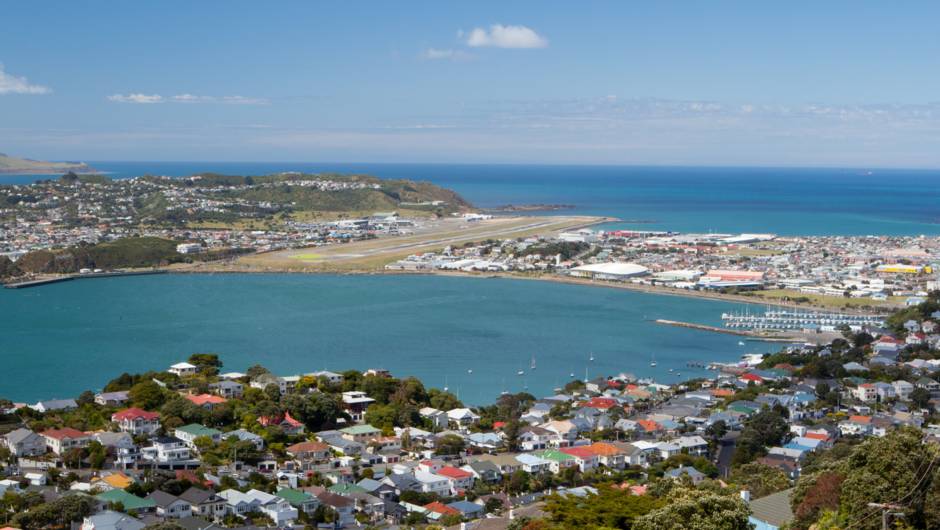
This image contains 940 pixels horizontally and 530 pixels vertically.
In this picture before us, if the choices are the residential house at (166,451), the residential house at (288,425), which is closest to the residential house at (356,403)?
the residential house at (288,425)

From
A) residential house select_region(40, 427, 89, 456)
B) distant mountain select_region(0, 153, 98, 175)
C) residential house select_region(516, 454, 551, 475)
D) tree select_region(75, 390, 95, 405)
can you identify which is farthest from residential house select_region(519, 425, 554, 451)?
distant mountain select_region(0, 153, 98, 175)

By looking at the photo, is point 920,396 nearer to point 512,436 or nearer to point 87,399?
point 512,436

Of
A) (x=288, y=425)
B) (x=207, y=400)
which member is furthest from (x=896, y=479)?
(x=207, y=400)

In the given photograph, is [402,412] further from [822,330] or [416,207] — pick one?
[416,207]

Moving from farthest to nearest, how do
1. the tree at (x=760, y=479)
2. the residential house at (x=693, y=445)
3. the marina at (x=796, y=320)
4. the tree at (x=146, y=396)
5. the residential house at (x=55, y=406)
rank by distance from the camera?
1. the marina at (x=796, y=320)
2. the tree at (x=146, y=396)
3. the residential house at (x=55, y=406)
4. the residential house at (x=693, y=445)
5. the tree at (x=760, y=479)

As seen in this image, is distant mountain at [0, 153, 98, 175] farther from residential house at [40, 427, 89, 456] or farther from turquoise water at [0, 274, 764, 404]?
residential house at [40, 427, 89, 456]

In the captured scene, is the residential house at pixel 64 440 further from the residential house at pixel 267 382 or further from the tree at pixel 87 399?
the residential house at pixel 267 382
